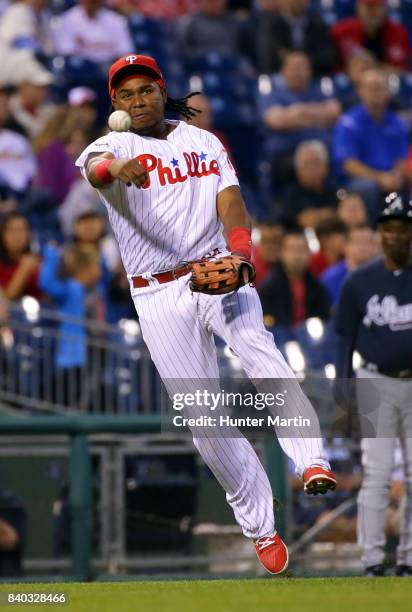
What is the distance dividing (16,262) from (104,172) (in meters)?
4.53

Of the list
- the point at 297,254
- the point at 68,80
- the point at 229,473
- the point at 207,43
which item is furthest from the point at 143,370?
the point at 207,43

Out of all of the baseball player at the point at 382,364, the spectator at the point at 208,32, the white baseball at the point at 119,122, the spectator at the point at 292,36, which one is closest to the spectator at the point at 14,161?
the spectator at the point at 208,32

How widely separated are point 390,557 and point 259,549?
2.17 m

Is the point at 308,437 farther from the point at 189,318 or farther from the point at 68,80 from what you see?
the point at 68,80

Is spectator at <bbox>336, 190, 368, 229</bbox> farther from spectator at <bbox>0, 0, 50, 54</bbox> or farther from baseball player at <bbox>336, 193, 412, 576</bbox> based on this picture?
baseball player at <bbox>336, 193, 412, 576</bbox>

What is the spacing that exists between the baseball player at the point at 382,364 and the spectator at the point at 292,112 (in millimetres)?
4776

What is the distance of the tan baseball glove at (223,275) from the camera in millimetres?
5336

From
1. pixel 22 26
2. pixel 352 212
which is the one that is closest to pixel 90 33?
pixel 22 26

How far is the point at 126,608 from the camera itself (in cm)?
471

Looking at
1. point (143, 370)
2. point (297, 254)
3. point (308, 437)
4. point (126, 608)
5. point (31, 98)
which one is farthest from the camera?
point (31, 98)

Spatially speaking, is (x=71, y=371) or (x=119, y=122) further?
(x=71, y=371)

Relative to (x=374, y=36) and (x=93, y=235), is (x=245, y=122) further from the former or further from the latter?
(x=93, y=235)

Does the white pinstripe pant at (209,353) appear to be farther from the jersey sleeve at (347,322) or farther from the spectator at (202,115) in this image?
the spectator at (202,115)

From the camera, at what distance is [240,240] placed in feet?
18.2
